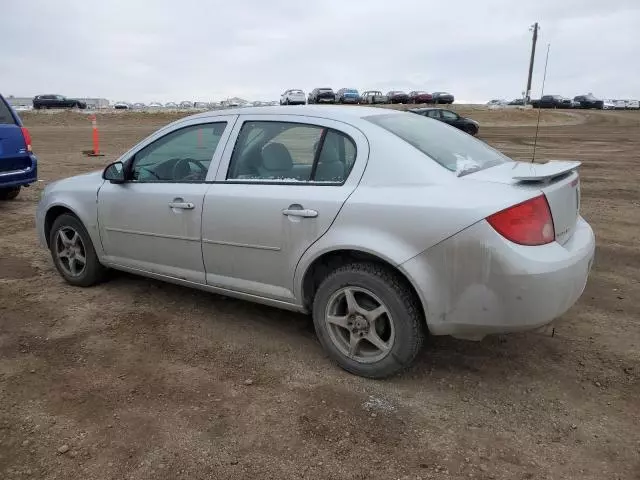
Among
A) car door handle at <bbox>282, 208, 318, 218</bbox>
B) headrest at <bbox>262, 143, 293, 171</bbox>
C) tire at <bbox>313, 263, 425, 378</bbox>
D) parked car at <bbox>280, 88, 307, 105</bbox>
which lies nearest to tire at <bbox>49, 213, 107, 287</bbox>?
headrest at <bbox>262, 143, 293, 171</bbox>

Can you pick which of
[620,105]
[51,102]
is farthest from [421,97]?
[51,102]

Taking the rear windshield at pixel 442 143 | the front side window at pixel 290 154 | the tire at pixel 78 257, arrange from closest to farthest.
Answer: the rear windshield at pixel 442 143, the front side window at pixel 290 154, the tire at pixel 78 257

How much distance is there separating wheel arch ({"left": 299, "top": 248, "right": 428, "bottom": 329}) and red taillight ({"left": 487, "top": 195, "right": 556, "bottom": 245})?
57cm

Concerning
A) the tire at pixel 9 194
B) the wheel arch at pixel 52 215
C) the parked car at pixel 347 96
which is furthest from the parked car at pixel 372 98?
the wheel arch at pixel 52 215

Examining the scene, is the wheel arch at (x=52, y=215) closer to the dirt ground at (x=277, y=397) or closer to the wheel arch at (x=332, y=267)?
the dirt ground at (x=277, y=397)

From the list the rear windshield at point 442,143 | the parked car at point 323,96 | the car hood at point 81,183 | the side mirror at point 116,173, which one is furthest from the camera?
the parked car at point 323,96

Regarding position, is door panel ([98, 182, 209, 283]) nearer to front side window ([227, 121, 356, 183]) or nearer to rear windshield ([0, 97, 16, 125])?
front side window ([227, 121, 356, 183])

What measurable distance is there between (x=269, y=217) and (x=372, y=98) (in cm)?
5701

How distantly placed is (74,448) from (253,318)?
180cm

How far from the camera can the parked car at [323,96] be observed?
51.2 meters

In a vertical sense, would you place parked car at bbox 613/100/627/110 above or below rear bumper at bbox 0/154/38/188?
below

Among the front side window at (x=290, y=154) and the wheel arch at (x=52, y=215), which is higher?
the front side window at (x=290, y=154)

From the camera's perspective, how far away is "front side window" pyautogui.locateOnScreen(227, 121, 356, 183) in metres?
3.50

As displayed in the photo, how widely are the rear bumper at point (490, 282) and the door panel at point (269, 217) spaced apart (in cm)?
68
